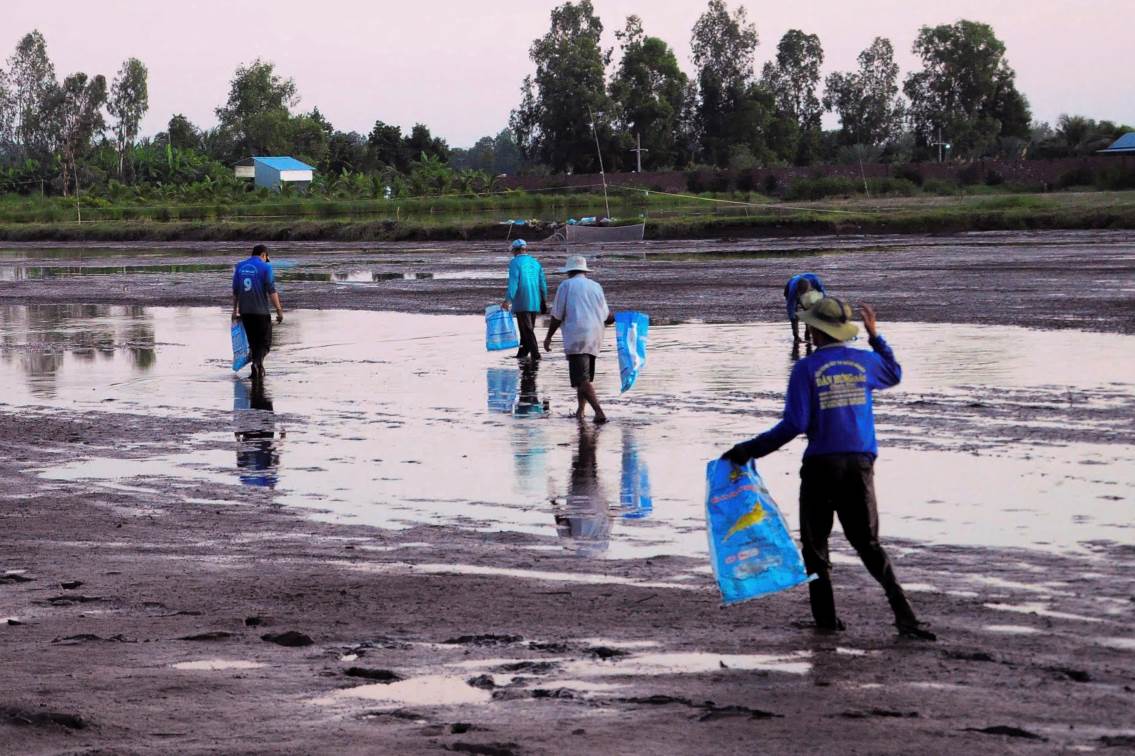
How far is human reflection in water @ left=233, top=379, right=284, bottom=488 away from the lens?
40.6ft

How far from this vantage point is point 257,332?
746 inches

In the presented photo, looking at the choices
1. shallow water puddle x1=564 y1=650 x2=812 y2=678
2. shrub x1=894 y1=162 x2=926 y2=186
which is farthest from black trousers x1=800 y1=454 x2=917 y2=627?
shrub x1=894 y1=162 x2=926 y2=186

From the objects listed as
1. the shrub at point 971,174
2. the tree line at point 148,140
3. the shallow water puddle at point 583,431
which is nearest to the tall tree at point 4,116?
the tree line at point 148,140

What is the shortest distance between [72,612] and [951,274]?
100 feet

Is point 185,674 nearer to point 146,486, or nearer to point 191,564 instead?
point 191,564

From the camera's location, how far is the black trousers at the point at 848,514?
23.3 ft

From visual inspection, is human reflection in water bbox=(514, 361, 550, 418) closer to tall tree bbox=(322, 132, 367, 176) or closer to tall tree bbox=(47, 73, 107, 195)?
tall tree bbox=(322, 132, 367, 176)

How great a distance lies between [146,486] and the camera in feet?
39.1

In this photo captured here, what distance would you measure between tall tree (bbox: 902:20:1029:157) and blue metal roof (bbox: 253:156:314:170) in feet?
168

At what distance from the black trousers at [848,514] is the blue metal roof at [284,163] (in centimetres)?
12165

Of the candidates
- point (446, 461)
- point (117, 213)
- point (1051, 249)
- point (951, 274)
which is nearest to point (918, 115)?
point (117, 213)

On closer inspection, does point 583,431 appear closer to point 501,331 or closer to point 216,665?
point 501,331

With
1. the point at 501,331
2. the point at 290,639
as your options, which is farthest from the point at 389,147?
the point at 290,639

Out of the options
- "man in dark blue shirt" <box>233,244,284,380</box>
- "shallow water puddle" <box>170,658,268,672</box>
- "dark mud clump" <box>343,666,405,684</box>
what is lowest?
"shallow water puddle" <box>170,658,268,672</box>
